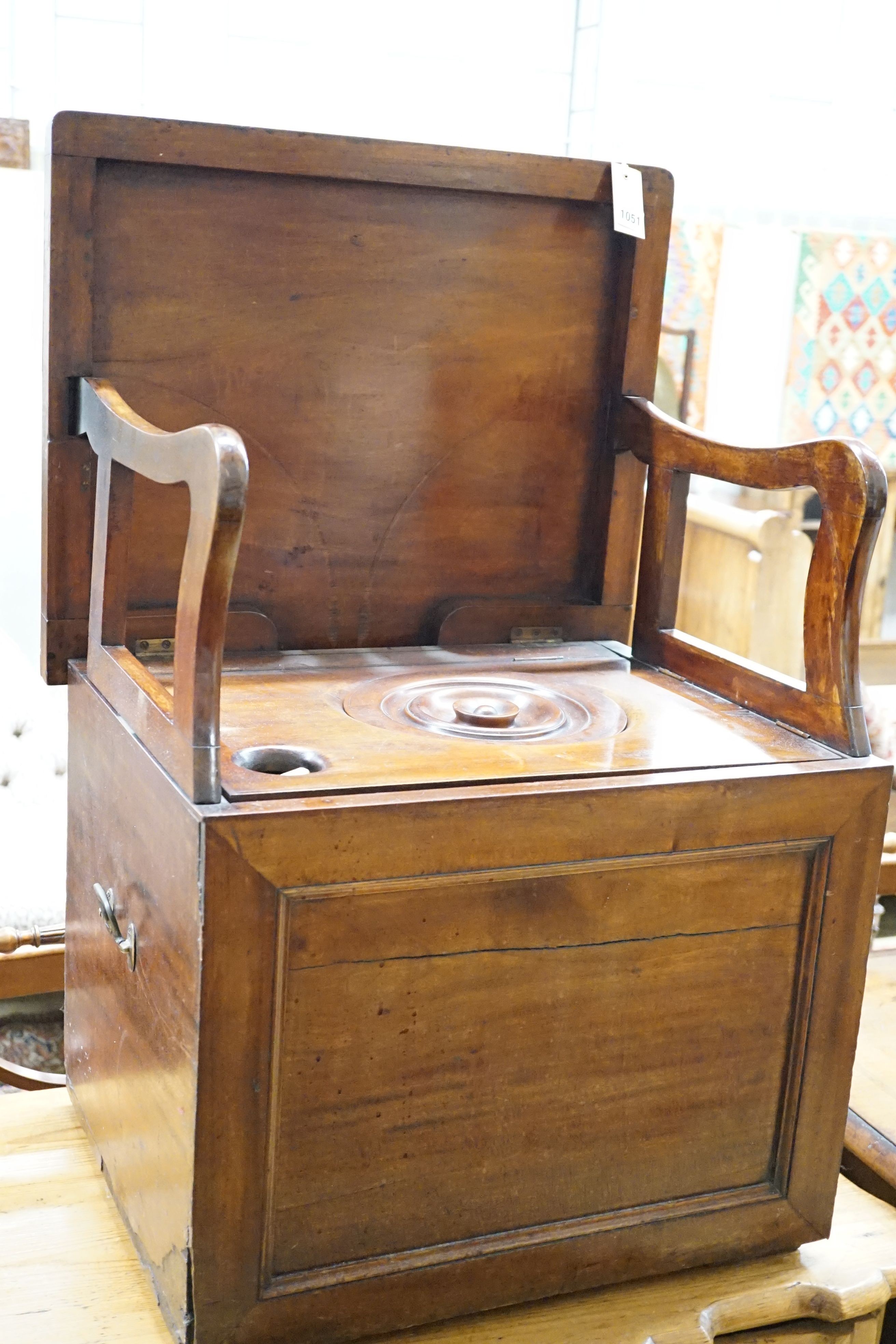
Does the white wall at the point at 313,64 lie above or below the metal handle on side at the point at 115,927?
above

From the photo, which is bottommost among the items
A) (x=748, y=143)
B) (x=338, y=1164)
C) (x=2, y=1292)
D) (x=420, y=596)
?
(x=2, y=1292)

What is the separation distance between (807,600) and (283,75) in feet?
8.78

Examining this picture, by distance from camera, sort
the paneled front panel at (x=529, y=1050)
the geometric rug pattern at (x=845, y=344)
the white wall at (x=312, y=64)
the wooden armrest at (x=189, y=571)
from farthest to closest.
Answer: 1. the geometric rug pattern at (x=845, y=344)
2. the white wall at (x=312, y=64)
3. the paneled front panel at (x=529, y=1050)
4. the wooden armrest at (x=189, y=571)

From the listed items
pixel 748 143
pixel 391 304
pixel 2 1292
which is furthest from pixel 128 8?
pixel 2 1292

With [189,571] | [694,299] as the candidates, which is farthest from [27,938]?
[694,299]

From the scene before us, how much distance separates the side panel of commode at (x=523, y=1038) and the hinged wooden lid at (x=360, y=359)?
16.5 inches

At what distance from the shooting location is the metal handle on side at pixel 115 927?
3.30 ft

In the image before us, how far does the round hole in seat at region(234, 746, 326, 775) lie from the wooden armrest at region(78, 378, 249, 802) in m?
0.07

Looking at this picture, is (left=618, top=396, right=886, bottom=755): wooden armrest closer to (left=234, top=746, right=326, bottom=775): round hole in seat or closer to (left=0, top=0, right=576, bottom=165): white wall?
(left=234, top=746, right=326, bottom=775): round hole in seat

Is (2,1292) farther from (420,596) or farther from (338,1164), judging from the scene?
(420,596)

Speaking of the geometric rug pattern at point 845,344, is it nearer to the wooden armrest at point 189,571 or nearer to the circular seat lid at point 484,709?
the circular seat lid at point 484,709

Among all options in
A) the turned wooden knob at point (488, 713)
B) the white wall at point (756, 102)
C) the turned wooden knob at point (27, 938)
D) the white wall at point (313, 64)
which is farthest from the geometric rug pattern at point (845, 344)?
the turned wooden knob at point (488, 713)

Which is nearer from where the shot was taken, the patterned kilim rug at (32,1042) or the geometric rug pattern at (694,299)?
the patterned kilim rug at (32,1042)

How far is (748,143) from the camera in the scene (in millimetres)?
3795
